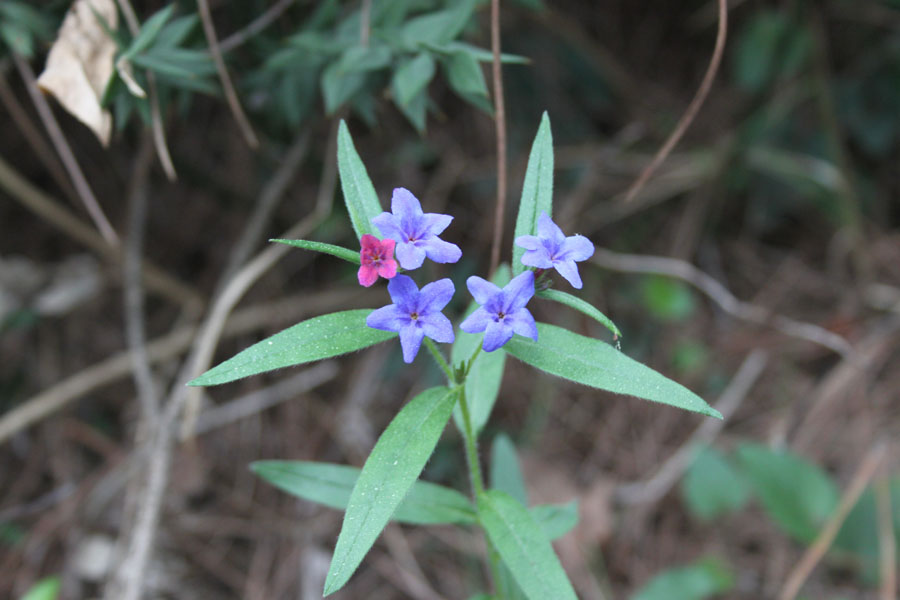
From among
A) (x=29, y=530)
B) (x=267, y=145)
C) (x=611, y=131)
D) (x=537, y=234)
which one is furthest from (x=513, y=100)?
(x=29, y=530)

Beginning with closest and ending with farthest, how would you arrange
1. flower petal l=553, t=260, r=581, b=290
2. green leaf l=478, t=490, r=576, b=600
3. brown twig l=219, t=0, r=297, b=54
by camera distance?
flower petal l=553, t=260, r=581, b=290 < green leaf l=478, t=490, r=576, b=600 < brown twig l=219, t=0, r=297, b=54

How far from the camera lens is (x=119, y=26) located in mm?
2629

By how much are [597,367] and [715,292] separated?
241 centimetres

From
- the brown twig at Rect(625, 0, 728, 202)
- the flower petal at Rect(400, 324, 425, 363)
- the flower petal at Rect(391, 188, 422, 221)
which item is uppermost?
the brown twig at Rect(625, 0, 728, 202)

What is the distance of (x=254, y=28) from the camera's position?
279 cm

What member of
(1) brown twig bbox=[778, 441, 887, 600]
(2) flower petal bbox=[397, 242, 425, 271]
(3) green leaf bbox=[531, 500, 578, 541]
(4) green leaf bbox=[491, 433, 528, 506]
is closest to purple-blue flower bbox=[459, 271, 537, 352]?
(2) flower petal bbox=[397, 242, 425, 271]

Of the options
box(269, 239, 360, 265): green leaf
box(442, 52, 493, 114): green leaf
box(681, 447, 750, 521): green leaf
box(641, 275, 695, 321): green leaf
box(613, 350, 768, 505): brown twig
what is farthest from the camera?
box(641, 275, 695, 321): green leaf

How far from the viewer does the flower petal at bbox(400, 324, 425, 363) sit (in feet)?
5.22

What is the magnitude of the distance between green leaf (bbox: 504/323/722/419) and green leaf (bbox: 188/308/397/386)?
14.7 inches

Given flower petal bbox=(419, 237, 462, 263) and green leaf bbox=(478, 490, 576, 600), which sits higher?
flower petal bbox=(419, 237, 462, 263)

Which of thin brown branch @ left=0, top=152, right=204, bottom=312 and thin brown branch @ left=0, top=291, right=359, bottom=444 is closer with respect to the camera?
thin brown branch @ left=0, top=152, right=204, bottom=312

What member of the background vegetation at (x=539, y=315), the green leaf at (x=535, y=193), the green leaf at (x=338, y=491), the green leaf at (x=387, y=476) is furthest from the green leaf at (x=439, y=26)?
the green leaf at (x=338, y=491)

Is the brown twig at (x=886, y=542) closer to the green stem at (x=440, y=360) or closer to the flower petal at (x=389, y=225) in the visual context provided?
the green stem at (x=440, y=360)

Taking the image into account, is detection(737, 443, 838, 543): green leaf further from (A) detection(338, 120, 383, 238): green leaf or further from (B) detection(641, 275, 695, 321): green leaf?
(A) detection(338, 120, 383, 238): green leaf
